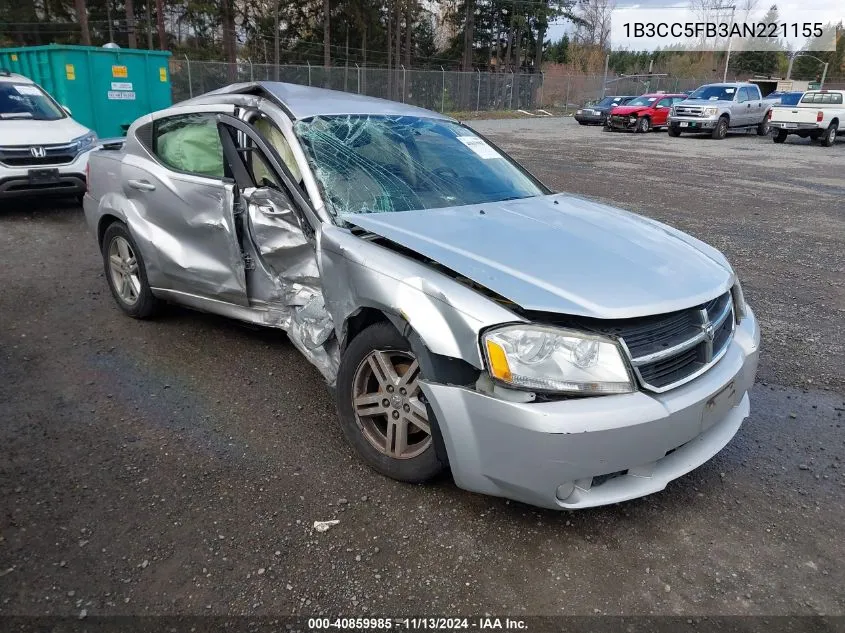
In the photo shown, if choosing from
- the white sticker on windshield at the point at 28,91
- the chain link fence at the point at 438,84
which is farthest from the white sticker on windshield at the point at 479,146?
the chain link fence at the point at 438,84

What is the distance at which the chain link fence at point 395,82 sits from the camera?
80.3ft

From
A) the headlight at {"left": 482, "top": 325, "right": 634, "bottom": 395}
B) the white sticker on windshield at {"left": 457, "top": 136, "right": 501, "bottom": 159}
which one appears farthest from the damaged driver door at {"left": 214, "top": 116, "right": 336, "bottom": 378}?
the headlight at {"left": 482, "top": 325, "right": 634, "bottom": 395}

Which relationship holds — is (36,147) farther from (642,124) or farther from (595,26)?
(595,26)

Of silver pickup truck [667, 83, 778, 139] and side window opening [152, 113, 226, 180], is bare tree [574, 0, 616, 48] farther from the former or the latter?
side window opening [152, 113, 226, 180]

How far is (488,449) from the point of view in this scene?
94.5 inches

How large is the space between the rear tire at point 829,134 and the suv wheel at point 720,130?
3.20m

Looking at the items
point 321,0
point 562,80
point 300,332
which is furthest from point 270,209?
point 562,80

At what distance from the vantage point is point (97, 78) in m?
12.1

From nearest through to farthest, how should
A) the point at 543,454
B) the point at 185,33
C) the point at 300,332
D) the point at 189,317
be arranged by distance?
the point at 543,454, the point at 300,332, the point at 189,317, the point at 185,33

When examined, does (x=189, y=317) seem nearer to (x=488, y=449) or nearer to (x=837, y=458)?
(x=488, y=449)

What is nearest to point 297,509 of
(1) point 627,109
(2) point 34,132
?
(2) point 34,132

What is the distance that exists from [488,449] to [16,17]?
37.2 meters

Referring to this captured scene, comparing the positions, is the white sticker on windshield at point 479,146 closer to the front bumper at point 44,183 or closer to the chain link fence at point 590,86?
the front bumper at point 44,183

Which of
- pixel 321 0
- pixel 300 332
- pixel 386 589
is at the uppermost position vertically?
pixel 321 0
